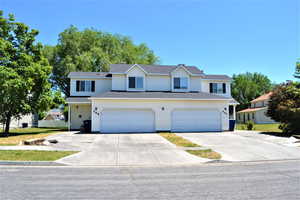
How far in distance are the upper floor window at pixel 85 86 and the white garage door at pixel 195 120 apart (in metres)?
10.7

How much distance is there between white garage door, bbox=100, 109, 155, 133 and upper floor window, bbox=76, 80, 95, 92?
683 centimetres

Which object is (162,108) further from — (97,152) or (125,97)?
(97,152)

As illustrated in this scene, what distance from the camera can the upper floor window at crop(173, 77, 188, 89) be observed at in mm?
24716

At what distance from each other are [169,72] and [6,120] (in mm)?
17629

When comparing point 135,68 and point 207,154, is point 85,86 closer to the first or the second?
point 135,68

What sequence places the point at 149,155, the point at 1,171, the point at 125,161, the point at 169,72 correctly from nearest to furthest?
the point at 1,171, the point at 125,161, the point at 149,155, the point at 169,72

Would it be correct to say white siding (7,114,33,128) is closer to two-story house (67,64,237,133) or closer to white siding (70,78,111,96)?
white siding (70,78,111,96)

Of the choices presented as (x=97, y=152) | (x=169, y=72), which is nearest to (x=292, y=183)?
(x=97, y=152)

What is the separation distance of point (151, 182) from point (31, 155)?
6.62 m

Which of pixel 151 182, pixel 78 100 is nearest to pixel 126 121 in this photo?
pixel 78 100

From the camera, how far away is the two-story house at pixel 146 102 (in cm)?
2014

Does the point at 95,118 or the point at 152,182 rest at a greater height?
the point at 95,118

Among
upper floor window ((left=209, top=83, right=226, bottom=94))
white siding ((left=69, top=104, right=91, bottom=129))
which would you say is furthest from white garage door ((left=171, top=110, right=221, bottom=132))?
white siding ((left=69, top=104, right=91, bottom=129))

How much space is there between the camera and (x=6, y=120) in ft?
69.8
